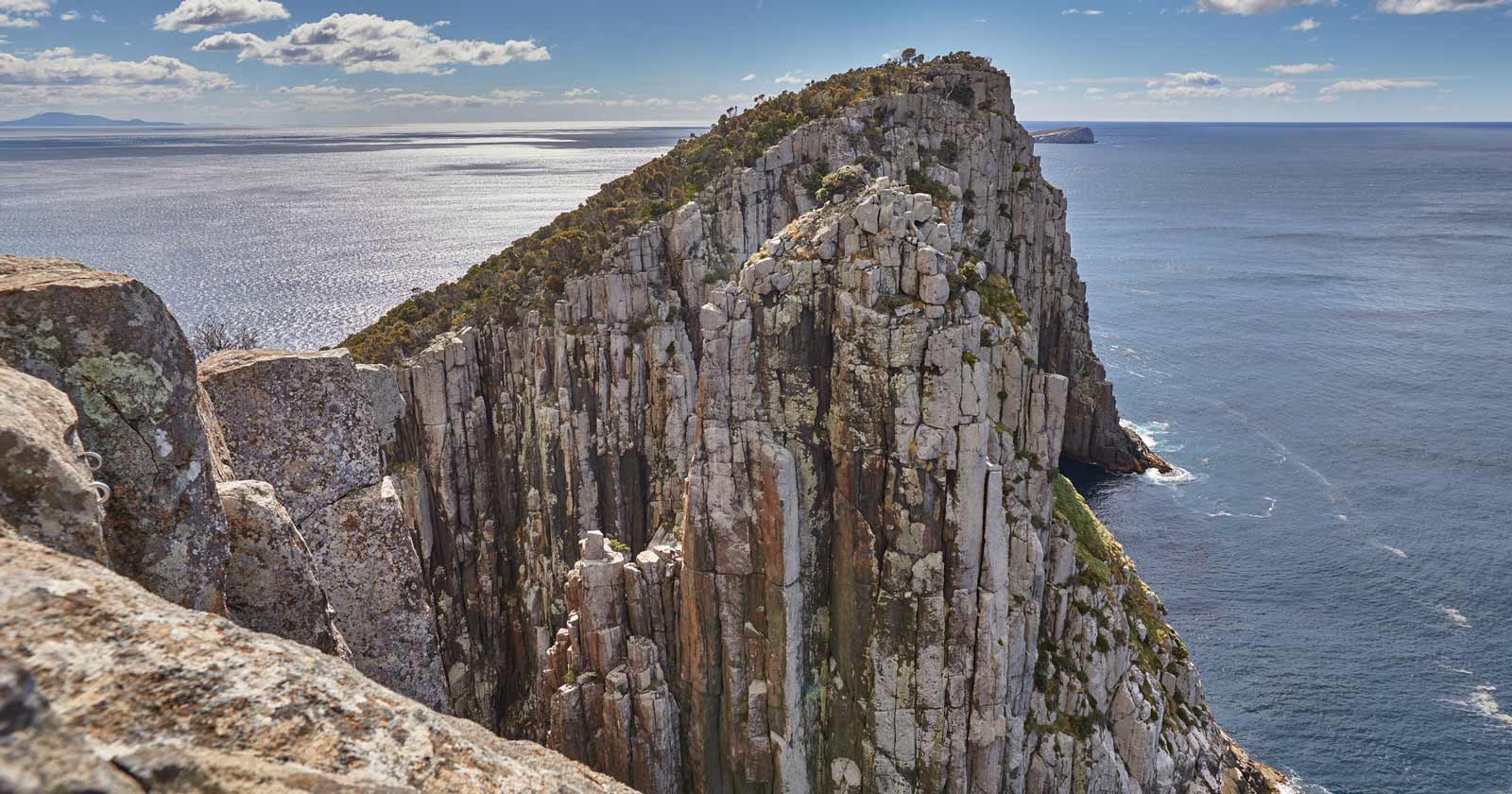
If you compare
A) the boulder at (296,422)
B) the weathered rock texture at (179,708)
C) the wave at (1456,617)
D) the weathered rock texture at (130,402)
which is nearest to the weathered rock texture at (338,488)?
the boulder at (296,422)

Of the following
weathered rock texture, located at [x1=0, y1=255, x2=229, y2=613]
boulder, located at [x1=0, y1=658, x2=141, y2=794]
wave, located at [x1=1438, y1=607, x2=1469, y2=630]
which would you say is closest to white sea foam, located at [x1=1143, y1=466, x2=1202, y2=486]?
wave, located at [x1=1438, y1=607, x2=1469, y2=630]

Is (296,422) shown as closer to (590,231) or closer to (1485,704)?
(590,231)

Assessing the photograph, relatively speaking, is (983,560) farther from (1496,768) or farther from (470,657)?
(1496,768)

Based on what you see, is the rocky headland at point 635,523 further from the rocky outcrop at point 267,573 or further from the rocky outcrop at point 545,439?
the rocky outcrop at point 545,439

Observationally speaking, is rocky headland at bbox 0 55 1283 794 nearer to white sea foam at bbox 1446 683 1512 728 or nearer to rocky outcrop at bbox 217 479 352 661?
rocky outcrop at bbox 217 479 352 661

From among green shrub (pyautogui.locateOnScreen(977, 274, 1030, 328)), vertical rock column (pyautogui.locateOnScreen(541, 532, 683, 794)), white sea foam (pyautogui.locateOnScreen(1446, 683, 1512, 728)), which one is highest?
green shrub (pyautogui.locateOnScreen(977, 274, 1030, 328))

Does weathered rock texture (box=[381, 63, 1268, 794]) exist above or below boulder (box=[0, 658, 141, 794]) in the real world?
below
